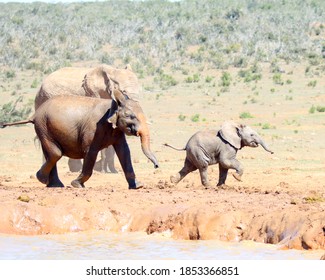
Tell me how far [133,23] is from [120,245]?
3854 centimetres

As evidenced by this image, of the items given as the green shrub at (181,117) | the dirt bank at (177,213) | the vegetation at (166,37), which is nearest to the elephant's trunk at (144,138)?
the dirt bank at (177,213)

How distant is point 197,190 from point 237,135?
6.79 feet

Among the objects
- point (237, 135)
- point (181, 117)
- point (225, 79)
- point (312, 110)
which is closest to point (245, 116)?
point (181, 117)

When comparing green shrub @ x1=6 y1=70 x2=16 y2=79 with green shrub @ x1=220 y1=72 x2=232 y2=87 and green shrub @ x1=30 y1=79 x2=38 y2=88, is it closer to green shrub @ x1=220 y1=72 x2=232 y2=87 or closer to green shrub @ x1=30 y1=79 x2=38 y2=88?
green shrub @ x1=30 y1=79 x2=38 y2=88

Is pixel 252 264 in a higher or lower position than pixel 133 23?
higher

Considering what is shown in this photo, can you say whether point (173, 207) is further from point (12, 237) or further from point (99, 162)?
point (99, 162)

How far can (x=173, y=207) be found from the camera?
10648mm

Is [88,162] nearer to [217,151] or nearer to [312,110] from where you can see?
[217,151]

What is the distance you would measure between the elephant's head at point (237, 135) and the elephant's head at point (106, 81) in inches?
120

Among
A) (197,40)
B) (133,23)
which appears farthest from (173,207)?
(133,23)

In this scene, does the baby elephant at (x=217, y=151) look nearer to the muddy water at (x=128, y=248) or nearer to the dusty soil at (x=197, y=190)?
the dusty soil at (x=197, y=190)

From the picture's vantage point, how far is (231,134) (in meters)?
13.7

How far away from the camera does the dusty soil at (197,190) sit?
32.7ft

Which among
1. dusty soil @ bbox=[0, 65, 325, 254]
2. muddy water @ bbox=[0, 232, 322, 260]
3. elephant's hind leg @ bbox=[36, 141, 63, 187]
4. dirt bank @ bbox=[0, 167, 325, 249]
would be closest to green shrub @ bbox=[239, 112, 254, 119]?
dusty soil @ bbox=[0, 65, 325, 254]
